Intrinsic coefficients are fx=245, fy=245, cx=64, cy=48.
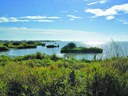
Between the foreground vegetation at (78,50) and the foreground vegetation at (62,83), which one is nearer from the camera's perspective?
the foreground vegetation at (62,83)

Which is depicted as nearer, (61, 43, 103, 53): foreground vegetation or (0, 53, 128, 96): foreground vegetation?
(0, 53, 128, 96): foreground vegetation

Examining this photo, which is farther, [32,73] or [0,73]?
[0,73]

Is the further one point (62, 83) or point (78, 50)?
point (78, 50)

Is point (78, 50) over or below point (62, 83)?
below

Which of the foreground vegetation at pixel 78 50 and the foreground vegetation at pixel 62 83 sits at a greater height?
the foreground vegetation at pixel 62 83

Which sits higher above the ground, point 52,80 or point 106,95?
point 52,80

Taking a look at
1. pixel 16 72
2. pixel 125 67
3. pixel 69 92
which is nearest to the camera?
pixel 69 92

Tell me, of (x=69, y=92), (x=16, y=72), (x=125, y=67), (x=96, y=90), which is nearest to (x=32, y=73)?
(x=16, y=72)

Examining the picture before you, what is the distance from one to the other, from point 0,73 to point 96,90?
2486mm

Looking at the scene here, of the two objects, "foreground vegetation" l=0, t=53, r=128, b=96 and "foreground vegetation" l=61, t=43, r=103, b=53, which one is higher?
"foreground vegetation" l=0, t=53, r=128, b=96

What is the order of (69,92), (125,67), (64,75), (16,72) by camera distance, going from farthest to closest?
1. (125,67)
2. (16,72)
3. (64,75)
4. (69,92)

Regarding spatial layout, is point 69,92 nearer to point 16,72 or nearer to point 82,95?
point 82,95

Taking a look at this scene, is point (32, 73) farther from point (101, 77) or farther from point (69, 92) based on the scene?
point (101, 77)

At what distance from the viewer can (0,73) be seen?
6.30 metres
